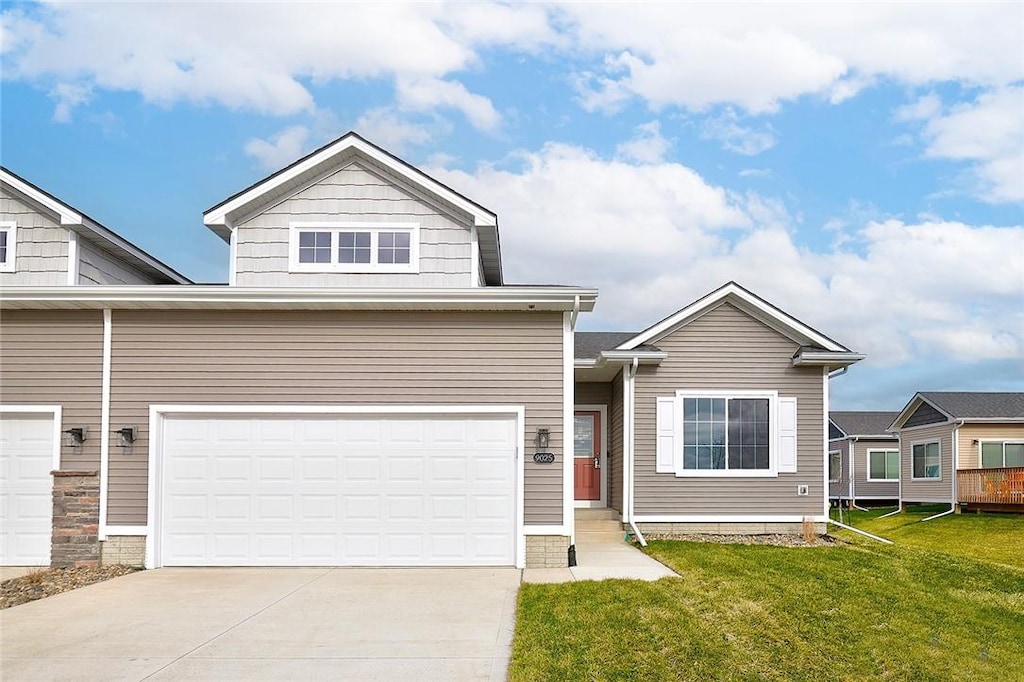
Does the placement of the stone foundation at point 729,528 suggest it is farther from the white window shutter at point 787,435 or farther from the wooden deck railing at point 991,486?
the wooden deck railing at point 991,486

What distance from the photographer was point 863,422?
122ft

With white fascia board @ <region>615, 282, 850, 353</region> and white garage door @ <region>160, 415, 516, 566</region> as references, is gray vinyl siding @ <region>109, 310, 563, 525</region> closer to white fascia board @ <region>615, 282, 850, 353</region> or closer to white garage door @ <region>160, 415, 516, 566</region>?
white garage door @ <region>160, 415, 516, 566</region>

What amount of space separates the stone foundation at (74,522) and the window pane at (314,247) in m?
4.60

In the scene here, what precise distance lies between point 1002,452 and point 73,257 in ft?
80.3

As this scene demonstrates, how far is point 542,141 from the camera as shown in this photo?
71.7 feet

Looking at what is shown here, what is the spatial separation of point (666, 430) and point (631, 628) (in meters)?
8.45

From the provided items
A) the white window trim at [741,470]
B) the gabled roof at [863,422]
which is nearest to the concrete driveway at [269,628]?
the white window trim at [741,470]

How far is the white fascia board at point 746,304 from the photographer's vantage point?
16.5 m

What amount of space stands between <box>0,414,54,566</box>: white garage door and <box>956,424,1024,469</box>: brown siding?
2341cm

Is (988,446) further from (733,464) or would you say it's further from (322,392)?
(322,392)

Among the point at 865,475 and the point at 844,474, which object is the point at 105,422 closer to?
the point at 844,474

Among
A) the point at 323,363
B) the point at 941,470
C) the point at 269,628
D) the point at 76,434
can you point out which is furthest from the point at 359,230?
the point at 941,470

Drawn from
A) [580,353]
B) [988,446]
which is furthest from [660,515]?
[988,446]

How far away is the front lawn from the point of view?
7605 mm
